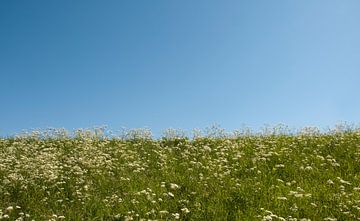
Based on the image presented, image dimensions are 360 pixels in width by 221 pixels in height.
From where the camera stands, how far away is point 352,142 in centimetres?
1761

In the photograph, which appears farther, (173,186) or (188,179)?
(188,179)

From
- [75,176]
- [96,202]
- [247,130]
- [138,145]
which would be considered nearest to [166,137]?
[138,145]

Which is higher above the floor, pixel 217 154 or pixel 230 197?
pixel 217 154

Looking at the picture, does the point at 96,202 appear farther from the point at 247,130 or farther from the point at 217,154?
the point at 247,130

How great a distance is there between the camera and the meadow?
11734 millimetres

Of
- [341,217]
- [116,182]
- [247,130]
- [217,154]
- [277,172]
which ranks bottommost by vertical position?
[341,217]

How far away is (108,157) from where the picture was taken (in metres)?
17.0

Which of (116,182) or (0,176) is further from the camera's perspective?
(0,176)

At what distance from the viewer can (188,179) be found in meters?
13.9

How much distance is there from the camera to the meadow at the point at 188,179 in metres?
11.7

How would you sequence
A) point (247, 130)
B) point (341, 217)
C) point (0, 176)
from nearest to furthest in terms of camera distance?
point (341, 217) → point (0, 176) → point (247, 130)

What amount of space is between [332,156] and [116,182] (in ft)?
22.1

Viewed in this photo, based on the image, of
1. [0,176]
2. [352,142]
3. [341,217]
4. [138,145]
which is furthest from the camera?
[138,145]

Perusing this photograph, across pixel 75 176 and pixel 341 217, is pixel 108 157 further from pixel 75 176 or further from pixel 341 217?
pixel 341 217
